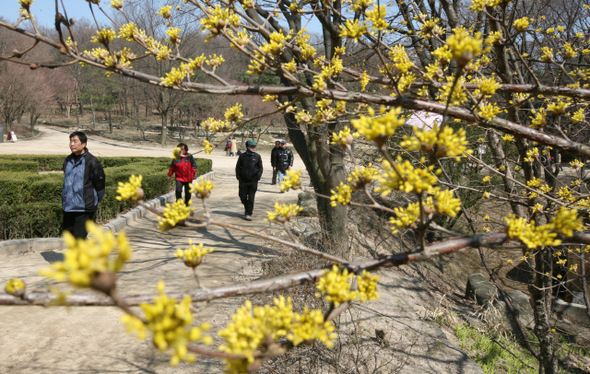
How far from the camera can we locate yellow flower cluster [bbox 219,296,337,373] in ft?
3.11

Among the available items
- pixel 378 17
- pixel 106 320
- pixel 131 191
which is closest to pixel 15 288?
pixel 131 191

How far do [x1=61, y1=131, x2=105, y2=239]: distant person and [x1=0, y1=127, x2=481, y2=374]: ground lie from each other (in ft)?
2.72

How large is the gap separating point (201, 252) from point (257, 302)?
281 centimetres

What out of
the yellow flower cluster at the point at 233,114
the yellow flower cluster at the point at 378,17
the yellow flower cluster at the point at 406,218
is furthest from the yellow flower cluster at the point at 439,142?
the yellow flower cluster at the point at 233,114

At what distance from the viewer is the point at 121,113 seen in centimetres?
4775

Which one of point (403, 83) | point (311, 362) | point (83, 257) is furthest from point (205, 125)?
point (311, 362)

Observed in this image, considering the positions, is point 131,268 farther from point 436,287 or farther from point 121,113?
point 121,113

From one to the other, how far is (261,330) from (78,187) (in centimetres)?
491

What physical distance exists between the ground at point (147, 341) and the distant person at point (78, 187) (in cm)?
83

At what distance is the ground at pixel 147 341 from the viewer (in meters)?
3.43

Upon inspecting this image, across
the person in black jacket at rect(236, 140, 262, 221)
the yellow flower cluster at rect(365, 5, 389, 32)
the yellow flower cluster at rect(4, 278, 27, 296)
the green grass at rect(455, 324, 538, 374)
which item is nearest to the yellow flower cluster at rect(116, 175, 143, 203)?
the yellow flower cluster at rect(4, 278, 27, 296)

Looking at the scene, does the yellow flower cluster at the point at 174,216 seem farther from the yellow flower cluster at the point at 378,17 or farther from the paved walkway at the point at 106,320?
the yellow flower cluster at the point at 378,17

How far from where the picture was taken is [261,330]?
3.34 ft

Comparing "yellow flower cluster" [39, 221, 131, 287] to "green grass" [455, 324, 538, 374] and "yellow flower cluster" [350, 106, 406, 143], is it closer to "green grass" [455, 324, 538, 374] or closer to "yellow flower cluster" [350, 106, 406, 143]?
"yellow flower cluster" [350, 106, 406, 143]
